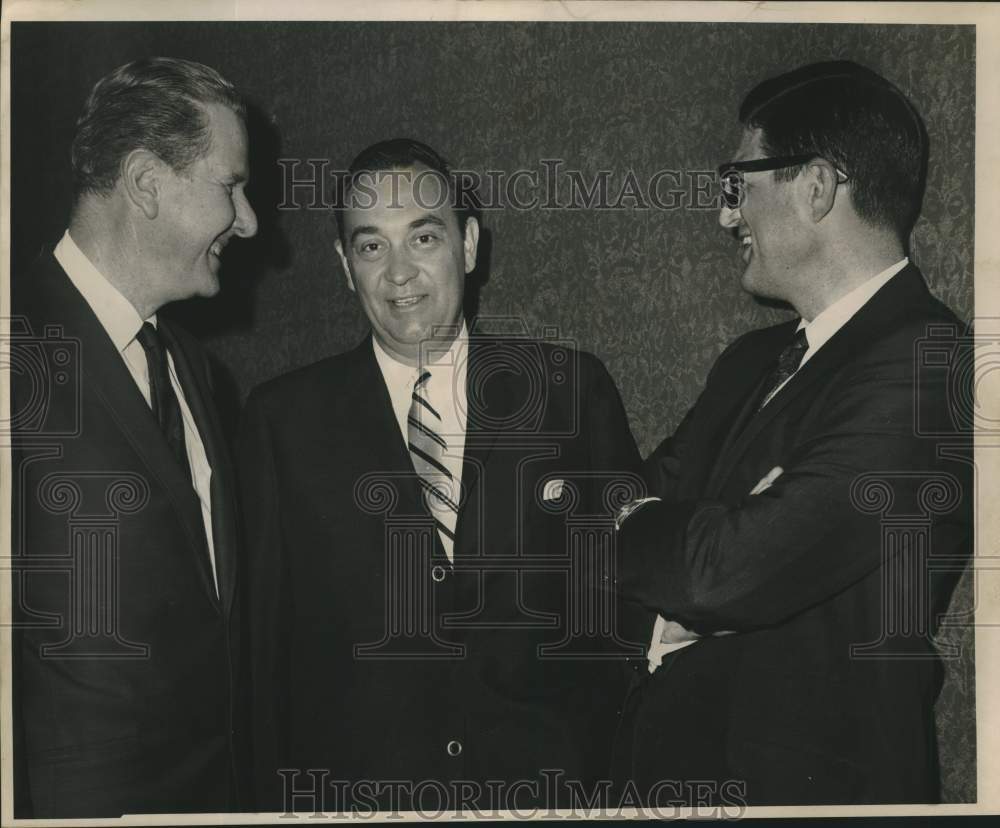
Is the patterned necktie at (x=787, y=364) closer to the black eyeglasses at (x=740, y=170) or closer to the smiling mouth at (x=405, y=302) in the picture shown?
the black eyeglasses at (x=740, y=170)

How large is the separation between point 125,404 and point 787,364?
4.16 ft

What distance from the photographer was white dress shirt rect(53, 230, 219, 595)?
2244 millimetres

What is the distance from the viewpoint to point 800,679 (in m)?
2.20

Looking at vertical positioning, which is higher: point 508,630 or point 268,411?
point 268,411

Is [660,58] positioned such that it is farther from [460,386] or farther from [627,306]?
[460,386]

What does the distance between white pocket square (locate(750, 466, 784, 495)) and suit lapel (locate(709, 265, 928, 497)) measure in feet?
0.21

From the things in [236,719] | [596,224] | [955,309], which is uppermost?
[596,224]

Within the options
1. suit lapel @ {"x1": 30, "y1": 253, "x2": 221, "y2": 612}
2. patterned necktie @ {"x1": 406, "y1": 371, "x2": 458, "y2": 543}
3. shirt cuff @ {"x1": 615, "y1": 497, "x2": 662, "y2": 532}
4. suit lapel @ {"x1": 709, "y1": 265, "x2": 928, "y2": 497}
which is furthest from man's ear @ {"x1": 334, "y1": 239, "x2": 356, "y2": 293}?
suit lapel @ {"x1": 709, "y1": 265, "x2": 928, "y2": 497}

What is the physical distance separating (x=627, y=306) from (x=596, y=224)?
17 centimetres

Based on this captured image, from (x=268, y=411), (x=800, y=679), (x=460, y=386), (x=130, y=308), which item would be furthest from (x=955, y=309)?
(x=130, y=308)

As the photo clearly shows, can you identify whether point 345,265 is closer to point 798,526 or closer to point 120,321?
point 120,321

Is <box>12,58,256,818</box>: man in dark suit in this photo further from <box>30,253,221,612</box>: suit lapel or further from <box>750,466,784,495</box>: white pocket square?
<box>750,466,784,495</box>: white pocket square

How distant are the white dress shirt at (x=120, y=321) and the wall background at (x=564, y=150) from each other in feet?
0.47

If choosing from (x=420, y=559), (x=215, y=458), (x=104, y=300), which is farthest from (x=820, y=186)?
(x=104, y=300)
